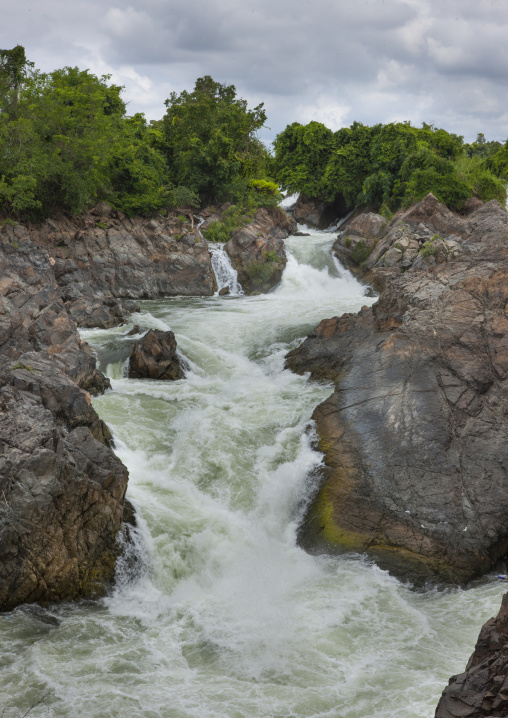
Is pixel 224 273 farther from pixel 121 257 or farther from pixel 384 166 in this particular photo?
pixel 384 166

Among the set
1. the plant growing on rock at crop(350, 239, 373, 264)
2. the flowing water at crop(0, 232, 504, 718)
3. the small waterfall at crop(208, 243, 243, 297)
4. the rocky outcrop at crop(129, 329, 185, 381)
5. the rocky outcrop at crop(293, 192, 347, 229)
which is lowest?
Result: the flowing water at crop(0, 232, 504, 718)

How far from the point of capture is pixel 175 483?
13.9 m

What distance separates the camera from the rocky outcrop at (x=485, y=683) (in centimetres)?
582

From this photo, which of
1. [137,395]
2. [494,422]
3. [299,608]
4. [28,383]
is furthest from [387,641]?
[137,395]

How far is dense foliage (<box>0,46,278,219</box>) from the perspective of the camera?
25.6 m

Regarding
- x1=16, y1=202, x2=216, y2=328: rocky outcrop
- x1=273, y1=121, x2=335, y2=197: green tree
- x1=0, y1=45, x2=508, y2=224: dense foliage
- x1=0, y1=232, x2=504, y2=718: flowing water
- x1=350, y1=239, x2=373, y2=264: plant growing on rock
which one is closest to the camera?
x1=0, y1=232, x2=504, y2=718: flowing water

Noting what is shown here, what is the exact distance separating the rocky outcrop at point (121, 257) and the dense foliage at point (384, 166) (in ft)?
44.5

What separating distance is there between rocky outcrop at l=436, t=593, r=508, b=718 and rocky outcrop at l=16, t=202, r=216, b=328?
64.3ft

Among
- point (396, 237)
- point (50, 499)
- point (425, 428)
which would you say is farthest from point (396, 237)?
point (50, 499)

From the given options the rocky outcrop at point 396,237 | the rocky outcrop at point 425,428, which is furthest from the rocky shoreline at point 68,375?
the rocky outcrop at point 425,428

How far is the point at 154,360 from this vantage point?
18.5 meters

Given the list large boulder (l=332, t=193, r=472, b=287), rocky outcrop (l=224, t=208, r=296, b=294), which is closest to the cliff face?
rocky outcrop (l=224, t=208, r=296, b=294)

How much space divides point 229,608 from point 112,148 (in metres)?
25.1

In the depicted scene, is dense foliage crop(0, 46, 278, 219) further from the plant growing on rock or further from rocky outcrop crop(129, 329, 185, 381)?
rocky outcrop crop(129, 329, 185, 381)
